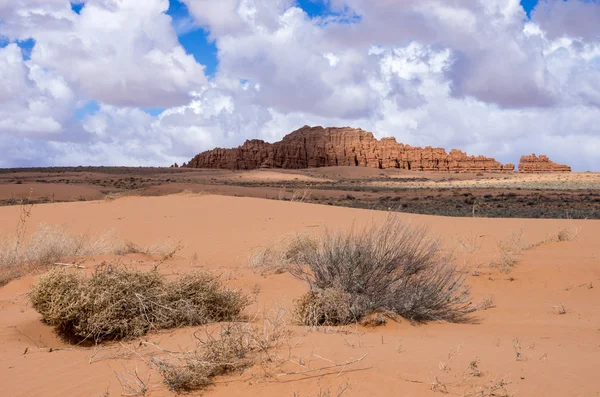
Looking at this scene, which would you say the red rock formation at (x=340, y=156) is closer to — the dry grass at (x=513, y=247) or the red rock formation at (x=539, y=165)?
the red rock formation at (x=539, y=165)

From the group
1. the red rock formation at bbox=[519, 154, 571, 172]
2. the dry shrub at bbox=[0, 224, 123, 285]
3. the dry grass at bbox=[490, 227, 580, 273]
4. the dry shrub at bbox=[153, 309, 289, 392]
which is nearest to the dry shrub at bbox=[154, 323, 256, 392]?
the dry shrub at bbox=[153, 309, 289, 392]

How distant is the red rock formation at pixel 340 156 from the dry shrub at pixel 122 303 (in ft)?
348

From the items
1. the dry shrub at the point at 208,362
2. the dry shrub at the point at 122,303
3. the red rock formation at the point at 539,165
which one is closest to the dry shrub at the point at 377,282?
the dry shrub at the point at 122,303

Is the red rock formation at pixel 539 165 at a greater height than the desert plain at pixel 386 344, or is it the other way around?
the red rock formation at pixel 539 165

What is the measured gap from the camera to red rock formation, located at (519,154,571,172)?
112 metres

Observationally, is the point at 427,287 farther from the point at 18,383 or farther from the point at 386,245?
the point at 18,383

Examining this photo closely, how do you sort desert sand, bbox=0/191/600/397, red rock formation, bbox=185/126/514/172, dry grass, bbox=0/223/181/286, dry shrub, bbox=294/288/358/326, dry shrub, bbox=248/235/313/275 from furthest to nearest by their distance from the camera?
red rock formation, bbox=185/126/514/172 < dry grass, bbox=0/223/181/286 < dry shrub, bbox=248/235/313/275 < dry shrub, bbox=294/288/358/326 < desert sand, bbox=0/191/600/397

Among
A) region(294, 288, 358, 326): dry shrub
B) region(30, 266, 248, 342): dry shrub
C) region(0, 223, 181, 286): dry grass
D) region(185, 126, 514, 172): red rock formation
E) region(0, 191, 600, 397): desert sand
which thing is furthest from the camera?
region(185, 126, 514, 172): red rock formation

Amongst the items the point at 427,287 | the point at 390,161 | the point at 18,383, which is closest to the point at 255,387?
the point at 18,383

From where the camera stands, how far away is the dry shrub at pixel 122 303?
556cm

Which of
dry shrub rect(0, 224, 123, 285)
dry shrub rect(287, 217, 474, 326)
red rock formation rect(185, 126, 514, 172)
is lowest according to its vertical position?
dry shrub rect(0, 224, 123, 285)

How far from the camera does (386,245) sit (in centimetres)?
686

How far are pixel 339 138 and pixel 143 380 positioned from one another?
117 m

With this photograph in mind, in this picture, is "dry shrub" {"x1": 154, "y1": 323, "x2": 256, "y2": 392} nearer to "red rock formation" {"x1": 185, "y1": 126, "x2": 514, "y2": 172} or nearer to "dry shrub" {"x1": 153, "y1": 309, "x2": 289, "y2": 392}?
"dry shrub" {"x1": 153, "y1": 309, "x2": 289, "y2": 392}
